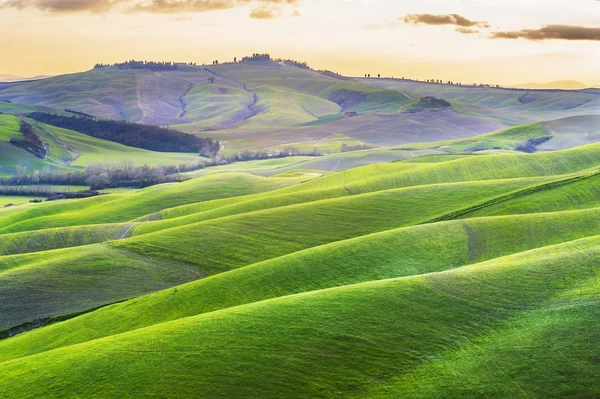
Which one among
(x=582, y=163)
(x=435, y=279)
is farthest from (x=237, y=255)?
(x=582, y=163)

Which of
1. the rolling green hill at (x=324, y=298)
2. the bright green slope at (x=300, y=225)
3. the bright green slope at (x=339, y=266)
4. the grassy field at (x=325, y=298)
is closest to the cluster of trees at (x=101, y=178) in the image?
the grassy field at (x=325, y=298)

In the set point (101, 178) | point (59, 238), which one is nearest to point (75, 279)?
point (59, 238)

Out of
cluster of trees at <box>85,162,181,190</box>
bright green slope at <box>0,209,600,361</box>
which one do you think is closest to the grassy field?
bright green slope at <box>0,209,600,361</box>

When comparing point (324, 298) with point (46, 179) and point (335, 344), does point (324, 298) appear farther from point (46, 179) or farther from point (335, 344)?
point (46, 179)

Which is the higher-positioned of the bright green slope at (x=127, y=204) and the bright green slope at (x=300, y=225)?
the bright green slope at (x=300, y=225)

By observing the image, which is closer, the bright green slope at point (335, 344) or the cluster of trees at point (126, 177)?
the bright green slope at point (335, 344)

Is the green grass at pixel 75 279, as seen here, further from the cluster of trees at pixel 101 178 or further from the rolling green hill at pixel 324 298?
the cluster of trees at pixel 101 178

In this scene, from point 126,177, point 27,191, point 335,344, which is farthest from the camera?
point 126,177
